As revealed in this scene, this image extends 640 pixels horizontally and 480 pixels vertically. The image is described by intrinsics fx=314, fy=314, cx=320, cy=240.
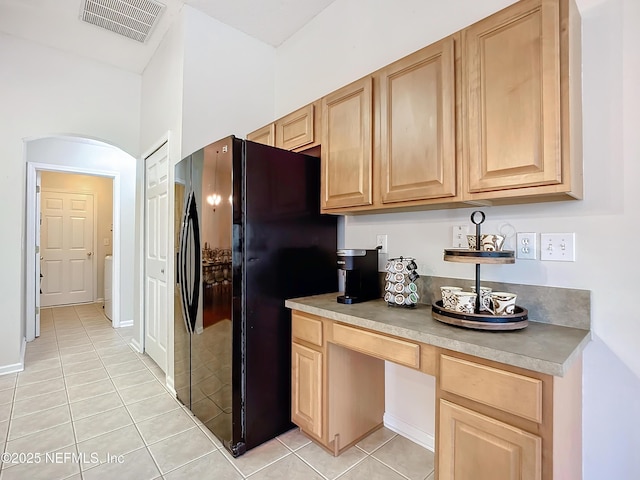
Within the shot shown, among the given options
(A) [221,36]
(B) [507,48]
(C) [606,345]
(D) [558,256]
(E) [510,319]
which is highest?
(A) [221,36]

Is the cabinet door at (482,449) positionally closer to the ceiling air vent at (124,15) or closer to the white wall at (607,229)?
the white wall at (607,229)

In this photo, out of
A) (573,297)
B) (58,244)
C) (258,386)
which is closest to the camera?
(573,297)

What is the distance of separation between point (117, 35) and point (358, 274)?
308 cm

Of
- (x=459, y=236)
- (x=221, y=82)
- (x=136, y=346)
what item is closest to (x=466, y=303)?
(x=459, y=236)

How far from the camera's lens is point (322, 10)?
8.30ft

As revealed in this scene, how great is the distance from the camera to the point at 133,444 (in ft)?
6.03

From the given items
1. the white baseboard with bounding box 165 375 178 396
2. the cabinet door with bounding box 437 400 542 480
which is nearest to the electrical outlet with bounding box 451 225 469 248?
the cabinet door with bounding box 437 400 542 480

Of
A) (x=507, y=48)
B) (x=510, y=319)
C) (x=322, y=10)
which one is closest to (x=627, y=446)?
(x=510, y=319)

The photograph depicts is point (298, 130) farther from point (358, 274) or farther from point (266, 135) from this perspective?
point (358, 274)

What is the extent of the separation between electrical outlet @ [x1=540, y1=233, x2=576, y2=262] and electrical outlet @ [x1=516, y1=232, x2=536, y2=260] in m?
0.03

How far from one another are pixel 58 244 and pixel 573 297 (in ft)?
23.6

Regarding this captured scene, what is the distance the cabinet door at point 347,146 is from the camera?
1.76 metres

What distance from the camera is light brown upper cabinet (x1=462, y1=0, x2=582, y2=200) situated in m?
1.12

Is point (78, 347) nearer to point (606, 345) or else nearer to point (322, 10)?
point (322, 10)
